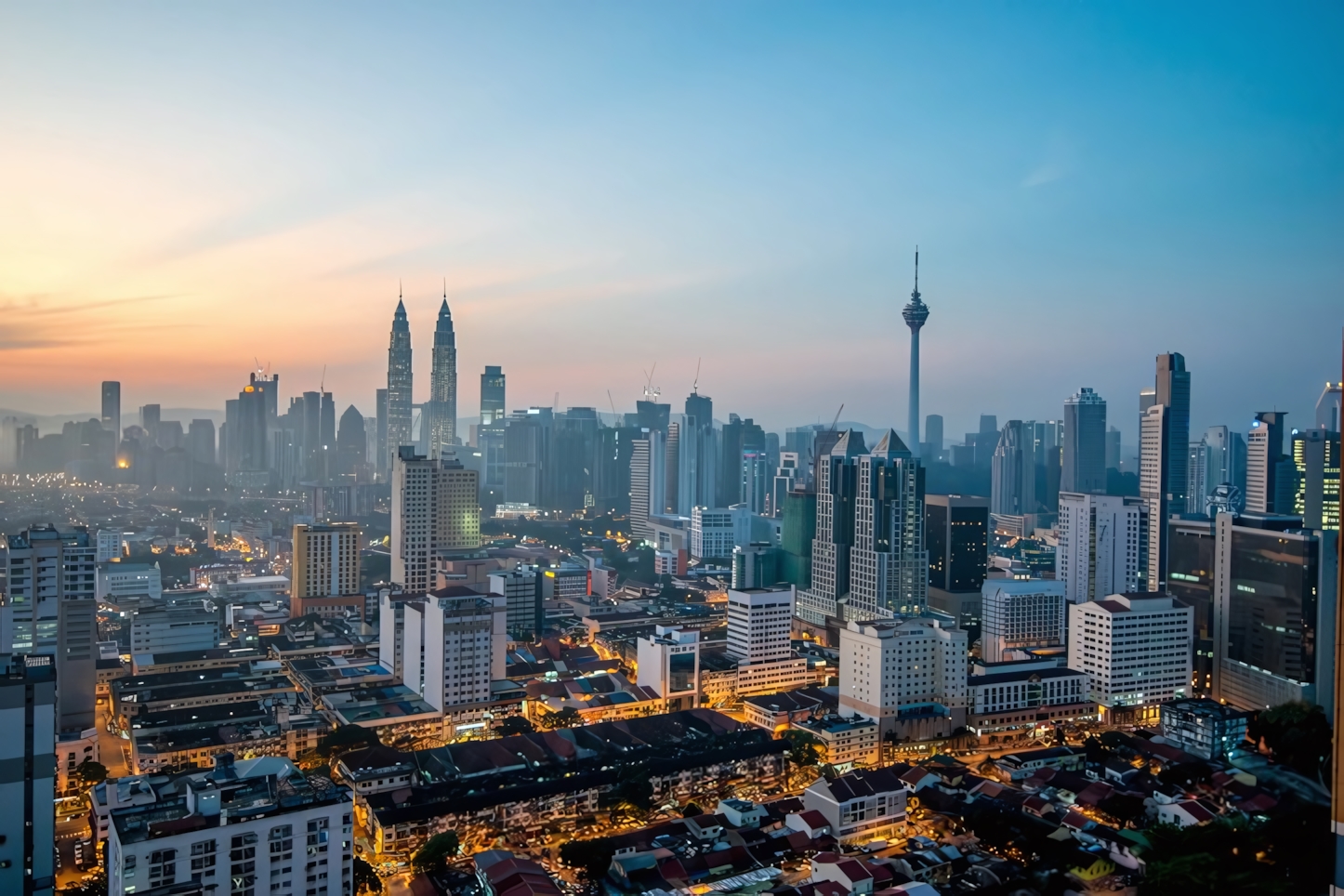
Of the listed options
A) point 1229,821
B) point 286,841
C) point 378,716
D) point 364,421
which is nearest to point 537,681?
point 378,716

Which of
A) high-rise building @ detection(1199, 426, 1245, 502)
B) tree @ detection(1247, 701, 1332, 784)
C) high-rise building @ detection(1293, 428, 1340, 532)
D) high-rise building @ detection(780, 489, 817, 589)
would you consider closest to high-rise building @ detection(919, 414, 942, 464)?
high-rise building @ detection(780, 489, 817, 589)

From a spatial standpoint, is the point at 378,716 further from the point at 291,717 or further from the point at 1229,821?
the point at 1229,821

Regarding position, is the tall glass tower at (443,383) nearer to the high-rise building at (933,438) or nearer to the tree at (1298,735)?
the high-rise building at (933,438)

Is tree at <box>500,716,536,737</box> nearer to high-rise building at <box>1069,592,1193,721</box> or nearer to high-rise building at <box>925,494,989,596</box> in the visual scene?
high-rise building at <box>1069,592,1193,721</box>

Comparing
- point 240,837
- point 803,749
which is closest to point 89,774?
point 240,837

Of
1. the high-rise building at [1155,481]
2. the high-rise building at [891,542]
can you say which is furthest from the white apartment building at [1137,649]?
the high-rise building at [891,542]

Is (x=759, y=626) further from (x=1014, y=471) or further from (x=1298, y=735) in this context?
(x=1014, y=471)
